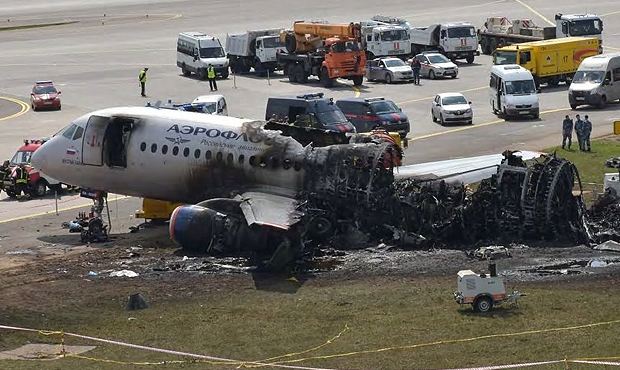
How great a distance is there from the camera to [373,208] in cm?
4306

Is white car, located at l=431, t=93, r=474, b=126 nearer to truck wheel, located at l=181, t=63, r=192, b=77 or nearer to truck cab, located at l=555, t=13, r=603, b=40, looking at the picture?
truck cab, located at l=555, t=13, r=603, b=40

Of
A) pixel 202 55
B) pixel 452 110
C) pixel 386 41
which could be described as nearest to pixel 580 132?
pixel 452 110

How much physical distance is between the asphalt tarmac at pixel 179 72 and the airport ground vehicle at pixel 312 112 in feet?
12.7

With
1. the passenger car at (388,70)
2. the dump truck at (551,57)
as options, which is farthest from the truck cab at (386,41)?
the dump truck at (551,57)

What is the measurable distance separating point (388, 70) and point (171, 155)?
4185cm

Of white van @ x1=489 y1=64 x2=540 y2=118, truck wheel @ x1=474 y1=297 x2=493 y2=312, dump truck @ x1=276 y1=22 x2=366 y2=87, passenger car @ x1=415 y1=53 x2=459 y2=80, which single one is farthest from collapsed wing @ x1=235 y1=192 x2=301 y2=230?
passenger car @ x1=415 y1=53 x2=459 y2=80

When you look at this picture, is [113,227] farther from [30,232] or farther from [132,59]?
[132,59]

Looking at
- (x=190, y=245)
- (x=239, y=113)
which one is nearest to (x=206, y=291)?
(x=190, y=245)

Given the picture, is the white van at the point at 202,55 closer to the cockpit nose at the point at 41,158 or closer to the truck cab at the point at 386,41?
the truck cab at the point at 386,41

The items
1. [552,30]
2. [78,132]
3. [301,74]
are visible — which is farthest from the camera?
[552,30]

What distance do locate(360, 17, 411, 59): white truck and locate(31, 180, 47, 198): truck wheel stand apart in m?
42.8

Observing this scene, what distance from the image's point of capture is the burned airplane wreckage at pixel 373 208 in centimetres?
4134

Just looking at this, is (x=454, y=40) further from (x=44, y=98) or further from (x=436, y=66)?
(x=44, y=98)

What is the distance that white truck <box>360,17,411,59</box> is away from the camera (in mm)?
94062
